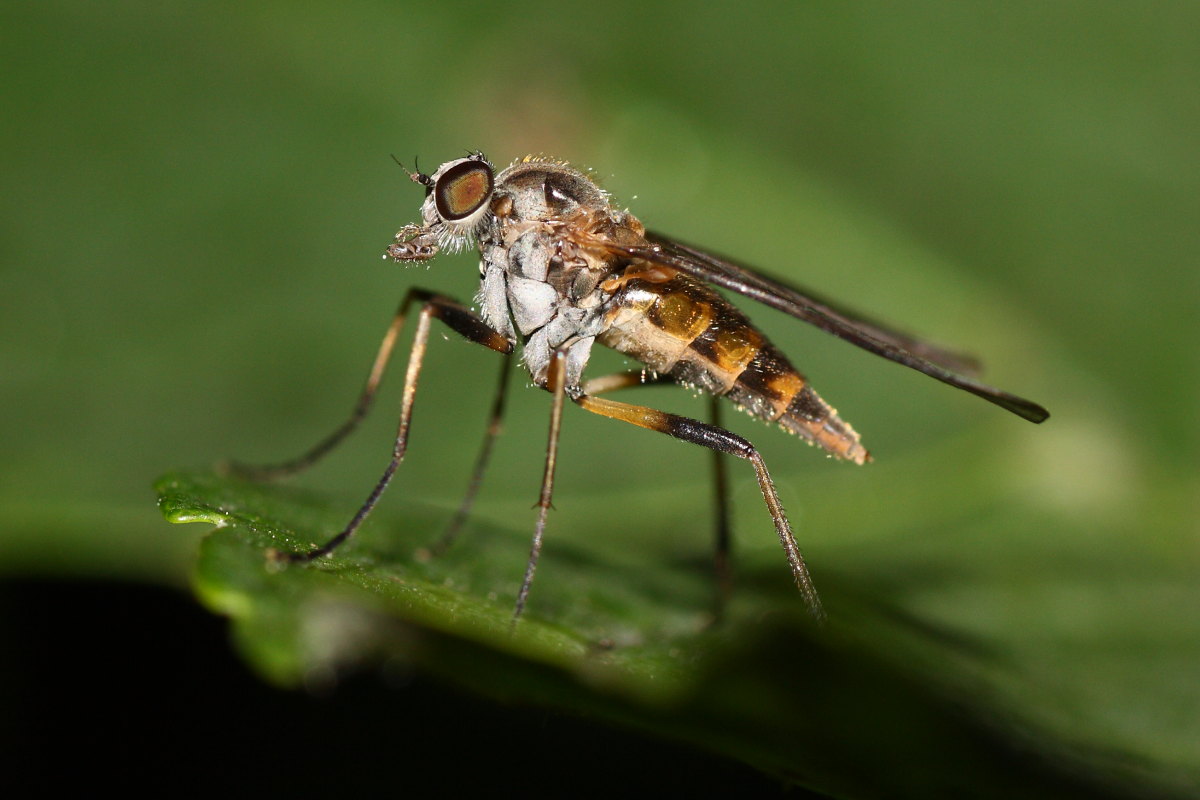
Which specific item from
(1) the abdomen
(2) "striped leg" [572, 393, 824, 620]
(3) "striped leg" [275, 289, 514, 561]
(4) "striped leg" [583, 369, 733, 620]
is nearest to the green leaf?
(2) "striped leg" [572, 393, 824, 620]

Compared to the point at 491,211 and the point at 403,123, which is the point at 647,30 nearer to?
the point at 403,123

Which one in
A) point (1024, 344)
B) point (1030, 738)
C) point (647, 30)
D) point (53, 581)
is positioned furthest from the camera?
point (647, 30)

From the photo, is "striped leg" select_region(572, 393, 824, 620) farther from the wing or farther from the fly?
the wing

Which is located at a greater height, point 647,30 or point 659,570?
point 647,30

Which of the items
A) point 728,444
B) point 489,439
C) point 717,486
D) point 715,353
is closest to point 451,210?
point 489,439

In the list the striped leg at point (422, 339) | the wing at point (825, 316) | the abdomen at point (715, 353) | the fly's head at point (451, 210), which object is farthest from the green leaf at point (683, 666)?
the fly's head at point (451, 210)

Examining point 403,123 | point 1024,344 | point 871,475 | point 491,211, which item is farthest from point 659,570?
point 403,123

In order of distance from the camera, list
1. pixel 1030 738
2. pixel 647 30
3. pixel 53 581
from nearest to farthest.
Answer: pixel 1030 738 < pixel 53 581 < pixel 647 30
